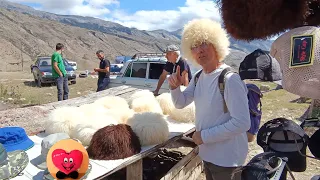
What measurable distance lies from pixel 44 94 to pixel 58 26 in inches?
2753

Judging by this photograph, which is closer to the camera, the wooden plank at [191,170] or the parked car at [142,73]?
the wooden plank at [191,170]

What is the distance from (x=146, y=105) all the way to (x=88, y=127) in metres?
1.06

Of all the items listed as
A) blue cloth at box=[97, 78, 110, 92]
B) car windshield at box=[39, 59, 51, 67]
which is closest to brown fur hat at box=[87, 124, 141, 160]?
blue cloth at box=[97, 78, 110, 92]

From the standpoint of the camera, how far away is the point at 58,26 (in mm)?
76938

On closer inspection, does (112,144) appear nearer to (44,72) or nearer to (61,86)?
(61,86)

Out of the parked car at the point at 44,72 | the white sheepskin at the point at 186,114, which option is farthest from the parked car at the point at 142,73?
the parked car at the point at 44,72

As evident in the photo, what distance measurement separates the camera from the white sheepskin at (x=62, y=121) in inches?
119

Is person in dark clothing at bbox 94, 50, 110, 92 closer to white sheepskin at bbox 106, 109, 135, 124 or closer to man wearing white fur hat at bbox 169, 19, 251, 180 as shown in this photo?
white sheepskin at bbox 106, 109, 135, 124

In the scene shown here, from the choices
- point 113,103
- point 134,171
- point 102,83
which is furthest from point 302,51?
point 102,83

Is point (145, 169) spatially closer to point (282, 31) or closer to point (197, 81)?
point (197, 81)

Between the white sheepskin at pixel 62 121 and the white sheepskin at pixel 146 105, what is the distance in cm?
82

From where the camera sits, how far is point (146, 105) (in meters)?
3.84

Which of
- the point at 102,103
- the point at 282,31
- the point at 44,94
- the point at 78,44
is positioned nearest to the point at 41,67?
the point at 44,94

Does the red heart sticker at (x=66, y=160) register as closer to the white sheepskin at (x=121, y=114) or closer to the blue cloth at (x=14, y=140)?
the blue cloth at (x=14, y=140)
